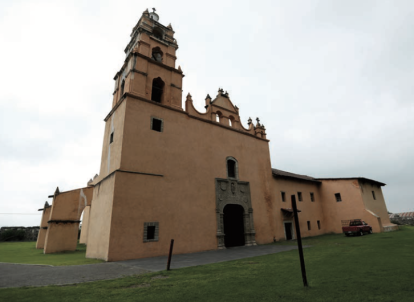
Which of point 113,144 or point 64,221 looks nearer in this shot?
point 113,144

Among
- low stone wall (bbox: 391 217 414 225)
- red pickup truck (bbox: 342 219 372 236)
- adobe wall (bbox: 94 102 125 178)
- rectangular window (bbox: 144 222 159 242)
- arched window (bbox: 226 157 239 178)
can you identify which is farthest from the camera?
low stone wall (bbox: 391 217 414 225)

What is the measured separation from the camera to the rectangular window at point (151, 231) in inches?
503

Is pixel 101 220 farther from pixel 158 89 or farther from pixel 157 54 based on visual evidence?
pixel 157 54

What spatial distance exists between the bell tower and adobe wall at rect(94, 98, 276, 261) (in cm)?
161

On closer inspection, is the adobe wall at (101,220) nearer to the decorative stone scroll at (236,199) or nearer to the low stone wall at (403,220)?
the decorative stone scroll at (236,199)

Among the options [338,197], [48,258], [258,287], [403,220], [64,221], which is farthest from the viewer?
[403,220]

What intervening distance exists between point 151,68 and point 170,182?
30.5ft

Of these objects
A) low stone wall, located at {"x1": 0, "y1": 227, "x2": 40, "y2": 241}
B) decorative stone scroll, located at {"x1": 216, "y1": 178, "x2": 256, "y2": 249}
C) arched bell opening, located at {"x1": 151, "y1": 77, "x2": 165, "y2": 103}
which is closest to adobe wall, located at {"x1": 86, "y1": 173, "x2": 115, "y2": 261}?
decorative stone scroll, located at {"x1": 216, "y1": 178, "x2": 256, "y2": 249}

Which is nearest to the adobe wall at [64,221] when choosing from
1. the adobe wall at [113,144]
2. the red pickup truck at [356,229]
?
the adobe wall at [113,144]

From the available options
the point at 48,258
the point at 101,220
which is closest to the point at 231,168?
the point at 101,220

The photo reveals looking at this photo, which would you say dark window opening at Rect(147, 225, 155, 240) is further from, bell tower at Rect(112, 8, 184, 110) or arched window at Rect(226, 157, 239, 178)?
bell tower at Rect(112, 8, 184, 110)

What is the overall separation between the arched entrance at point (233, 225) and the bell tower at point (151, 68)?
928cm

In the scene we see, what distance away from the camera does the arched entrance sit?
55.3 feet

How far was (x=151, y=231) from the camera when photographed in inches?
518
